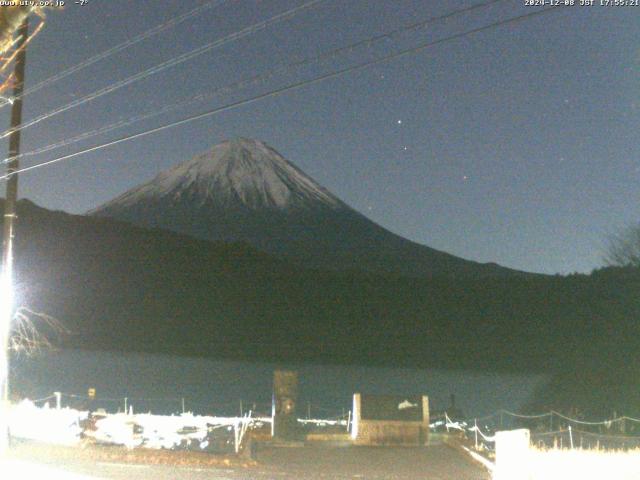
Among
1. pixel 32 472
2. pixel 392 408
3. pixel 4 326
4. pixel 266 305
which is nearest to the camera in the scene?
pixel 32 472

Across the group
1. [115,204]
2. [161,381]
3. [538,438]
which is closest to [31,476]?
[538,438]

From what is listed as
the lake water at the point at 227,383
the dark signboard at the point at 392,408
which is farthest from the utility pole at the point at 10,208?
the lake water at the point at 227,383

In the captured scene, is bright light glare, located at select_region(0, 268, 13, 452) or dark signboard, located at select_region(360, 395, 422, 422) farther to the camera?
dark signboard, located at select_region(360, 395, 422, 422)

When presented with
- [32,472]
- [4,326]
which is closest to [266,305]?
[4,326]

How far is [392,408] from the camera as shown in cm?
1923

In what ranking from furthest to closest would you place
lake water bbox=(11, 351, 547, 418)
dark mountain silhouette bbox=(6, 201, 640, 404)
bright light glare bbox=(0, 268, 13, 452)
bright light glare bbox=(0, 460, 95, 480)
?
dark mountain silhouette bbox=(6, 201, 640, 404) < lake water bbox=(11, 351, 547, 418) < bright light glare bbox=(0, 268, 13, 452) < bright light glare bbox=(0, 460, 95, 480)

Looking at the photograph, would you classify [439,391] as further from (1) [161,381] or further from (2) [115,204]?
(2) [115,204]

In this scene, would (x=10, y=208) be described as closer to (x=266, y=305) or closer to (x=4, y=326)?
(x=4, y=326)

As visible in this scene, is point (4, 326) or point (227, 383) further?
point (227, 383)

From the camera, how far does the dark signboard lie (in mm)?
18922

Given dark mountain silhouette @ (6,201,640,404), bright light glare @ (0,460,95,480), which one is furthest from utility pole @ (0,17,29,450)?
dark mountain silhouette @ (6,201,640,404)

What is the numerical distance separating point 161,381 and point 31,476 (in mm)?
44252

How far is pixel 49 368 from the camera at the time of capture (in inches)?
2165

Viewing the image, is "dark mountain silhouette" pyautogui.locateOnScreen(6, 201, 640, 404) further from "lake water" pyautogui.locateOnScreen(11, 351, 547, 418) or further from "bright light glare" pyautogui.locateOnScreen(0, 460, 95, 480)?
"bright light glare" pyautogui.locateOnScreen(0, 460, 95, 480)
